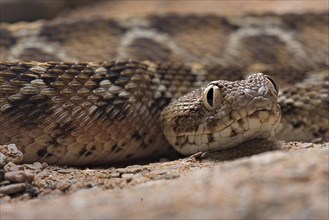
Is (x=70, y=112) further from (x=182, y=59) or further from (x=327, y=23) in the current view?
(x=327, y=23)

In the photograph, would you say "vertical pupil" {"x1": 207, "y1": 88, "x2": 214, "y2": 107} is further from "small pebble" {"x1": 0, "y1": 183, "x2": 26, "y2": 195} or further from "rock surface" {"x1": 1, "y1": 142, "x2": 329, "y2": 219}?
"small pebble" {"x1": 0, "y1": 183, "x2": 26, "y2": 195}

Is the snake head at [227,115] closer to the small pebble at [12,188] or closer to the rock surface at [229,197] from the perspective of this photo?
the rock surface at [229,197]

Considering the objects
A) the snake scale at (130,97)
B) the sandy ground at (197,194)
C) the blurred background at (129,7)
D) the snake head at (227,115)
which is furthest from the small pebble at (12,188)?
the blurred background at (129,7)

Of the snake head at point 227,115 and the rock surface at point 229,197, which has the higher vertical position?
the rock surface at point 229,197

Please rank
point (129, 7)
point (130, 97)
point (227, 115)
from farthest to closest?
1. point (129, 7)
2. point (130, 97)
3. point (227, 115)

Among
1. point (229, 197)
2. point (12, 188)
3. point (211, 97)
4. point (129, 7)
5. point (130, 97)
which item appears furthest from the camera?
point (129, 7)

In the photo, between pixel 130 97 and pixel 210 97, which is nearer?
pixel 210 97

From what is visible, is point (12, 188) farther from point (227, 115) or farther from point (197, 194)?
point (227, 115)

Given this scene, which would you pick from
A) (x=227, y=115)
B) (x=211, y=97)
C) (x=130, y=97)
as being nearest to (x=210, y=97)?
(x=211, y=97)
